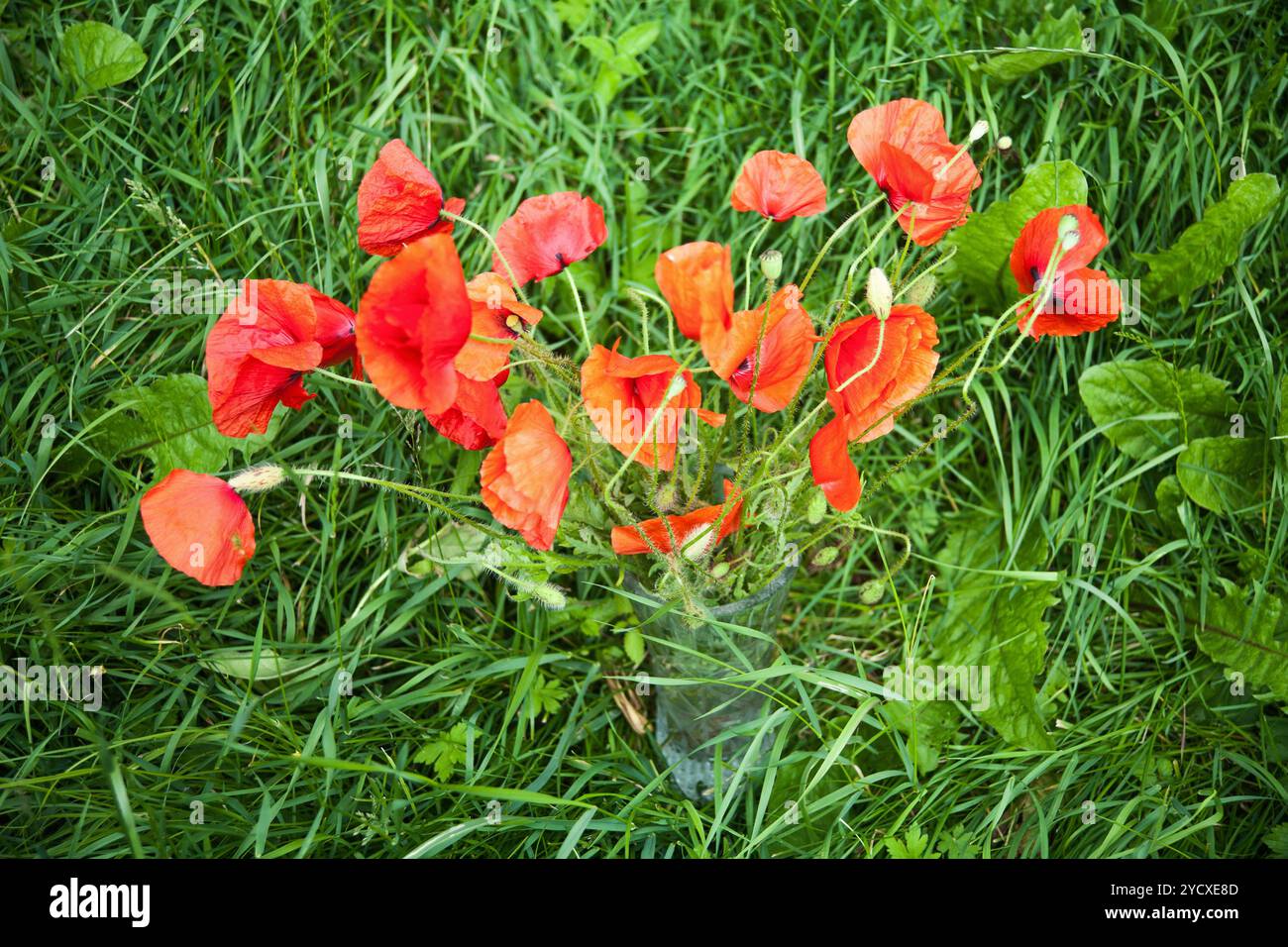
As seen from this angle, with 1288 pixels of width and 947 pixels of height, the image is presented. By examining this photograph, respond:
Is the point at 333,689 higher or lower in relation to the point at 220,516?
lower

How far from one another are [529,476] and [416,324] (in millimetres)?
204

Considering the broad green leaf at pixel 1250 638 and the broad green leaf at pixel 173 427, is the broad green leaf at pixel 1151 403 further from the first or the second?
the broad green leaf at pixel 173 427

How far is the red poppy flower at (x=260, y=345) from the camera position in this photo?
1.12 meters

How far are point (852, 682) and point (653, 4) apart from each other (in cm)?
133

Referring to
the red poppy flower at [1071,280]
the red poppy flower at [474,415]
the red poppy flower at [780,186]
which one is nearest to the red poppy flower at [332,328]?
the red poppy flower at [474,415]

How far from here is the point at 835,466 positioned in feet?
3.65

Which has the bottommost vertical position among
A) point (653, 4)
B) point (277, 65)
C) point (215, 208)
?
point (215, 208)

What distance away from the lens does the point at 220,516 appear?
1163 millimetres

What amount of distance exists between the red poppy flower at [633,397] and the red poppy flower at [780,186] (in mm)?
260

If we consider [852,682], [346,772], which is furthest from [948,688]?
[346,772]

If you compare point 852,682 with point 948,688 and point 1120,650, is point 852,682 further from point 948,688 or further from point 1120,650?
point 1120,650

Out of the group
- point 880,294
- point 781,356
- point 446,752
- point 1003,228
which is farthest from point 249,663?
point 1003,228

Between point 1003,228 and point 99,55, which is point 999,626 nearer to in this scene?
point 1003,228

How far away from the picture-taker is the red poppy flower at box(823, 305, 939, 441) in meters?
1.10
